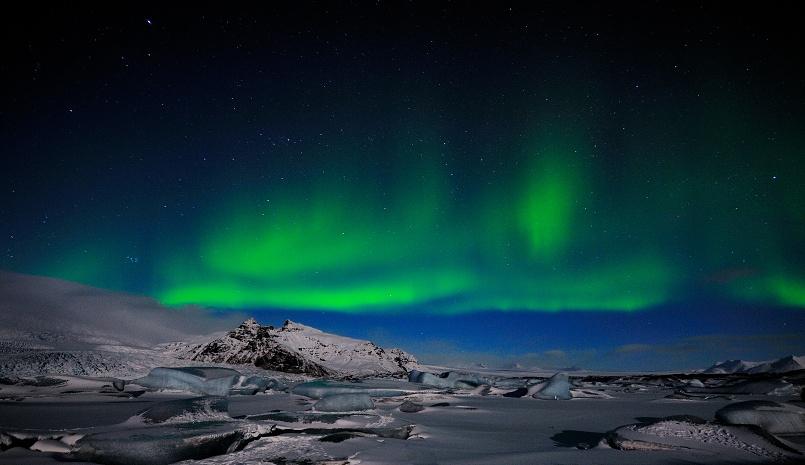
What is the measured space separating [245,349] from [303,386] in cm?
2962

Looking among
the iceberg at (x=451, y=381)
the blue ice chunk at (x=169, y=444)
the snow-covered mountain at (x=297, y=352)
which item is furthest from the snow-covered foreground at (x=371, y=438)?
the snow-covered mountain at (x=297, y=352)

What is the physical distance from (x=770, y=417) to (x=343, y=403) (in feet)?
14.3

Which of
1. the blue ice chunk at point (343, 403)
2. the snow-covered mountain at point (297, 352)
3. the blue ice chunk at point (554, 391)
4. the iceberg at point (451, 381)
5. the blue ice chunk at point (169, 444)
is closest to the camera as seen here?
the blue ice chunk at point (169, 444)

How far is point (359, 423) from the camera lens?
3.88m

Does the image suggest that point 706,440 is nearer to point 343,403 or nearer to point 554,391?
point 343,403

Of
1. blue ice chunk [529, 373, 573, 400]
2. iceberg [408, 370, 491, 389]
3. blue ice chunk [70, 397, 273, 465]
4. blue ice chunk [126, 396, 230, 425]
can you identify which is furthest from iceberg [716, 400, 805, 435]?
iceberg [408, 370, 491, 389]

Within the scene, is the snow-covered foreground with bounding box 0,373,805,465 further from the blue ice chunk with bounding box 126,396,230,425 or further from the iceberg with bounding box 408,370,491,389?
the iceberg with bounding box 408,370,491,389

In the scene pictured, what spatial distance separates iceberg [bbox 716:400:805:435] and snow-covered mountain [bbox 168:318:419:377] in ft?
100

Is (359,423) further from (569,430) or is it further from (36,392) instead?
(36,392)

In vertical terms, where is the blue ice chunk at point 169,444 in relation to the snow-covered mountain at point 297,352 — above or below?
below

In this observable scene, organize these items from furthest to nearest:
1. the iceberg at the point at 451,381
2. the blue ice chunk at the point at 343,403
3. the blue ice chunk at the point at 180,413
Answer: the iceberg at the point at 451,381 < the blue ice chunk at the point at 343,403 < the blue ice chunk at the point at 180,413

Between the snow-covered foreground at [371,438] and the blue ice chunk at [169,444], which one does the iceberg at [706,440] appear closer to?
the snow-covered foreground at [371,438]

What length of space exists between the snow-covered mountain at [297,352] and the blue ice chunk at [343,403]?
2690 cm

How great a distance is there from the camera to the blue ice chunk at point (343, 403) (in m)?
5.06
